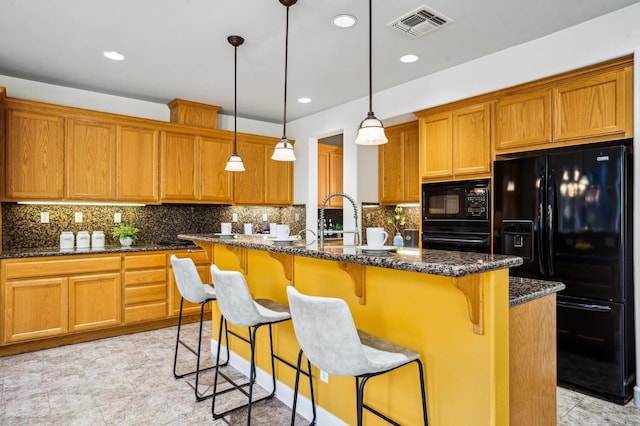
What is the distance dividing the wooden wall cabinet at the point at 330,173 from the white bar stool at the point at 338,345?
4.41 metres

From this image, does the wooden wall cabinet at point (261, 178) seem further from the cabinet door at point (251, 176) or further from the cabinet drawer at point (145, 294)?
the cabinet drawer at point (145, 294)

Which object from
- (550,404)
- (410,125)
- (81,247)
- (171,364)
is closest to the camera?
(550,404)

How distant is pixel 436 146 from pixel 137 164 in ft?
10.6

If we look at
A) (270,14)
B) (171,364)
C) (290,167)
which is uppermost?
(270,14)

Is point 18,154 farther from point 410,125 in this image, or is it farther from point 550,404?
point 550,404

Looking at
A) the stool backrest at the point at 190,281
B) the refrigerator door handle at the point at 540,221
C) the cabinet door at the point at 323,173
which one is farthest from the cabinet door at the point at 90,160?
the refrigerator door handle at the point at 540,221

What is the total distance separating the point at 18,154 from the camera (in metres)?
3.74

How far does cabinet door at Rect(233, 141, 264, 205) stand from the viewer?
17.2ft

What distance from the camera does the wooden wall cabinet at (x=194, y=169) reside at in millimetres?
4625

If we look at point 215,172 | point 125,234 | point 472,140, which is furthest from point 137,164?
point 472,140

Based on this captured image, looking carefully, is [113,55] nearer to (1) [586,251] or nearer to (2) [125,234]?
(2) [125,234]

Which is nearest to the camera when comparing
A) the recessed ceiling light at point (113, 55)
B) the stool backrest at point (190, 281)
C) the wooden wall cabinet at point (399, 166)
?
the stool backrest at point (190, 281)

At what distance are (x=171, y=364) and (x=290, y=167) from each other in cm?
323

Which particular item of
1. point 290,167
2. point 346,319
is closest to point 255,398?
point 346,319
